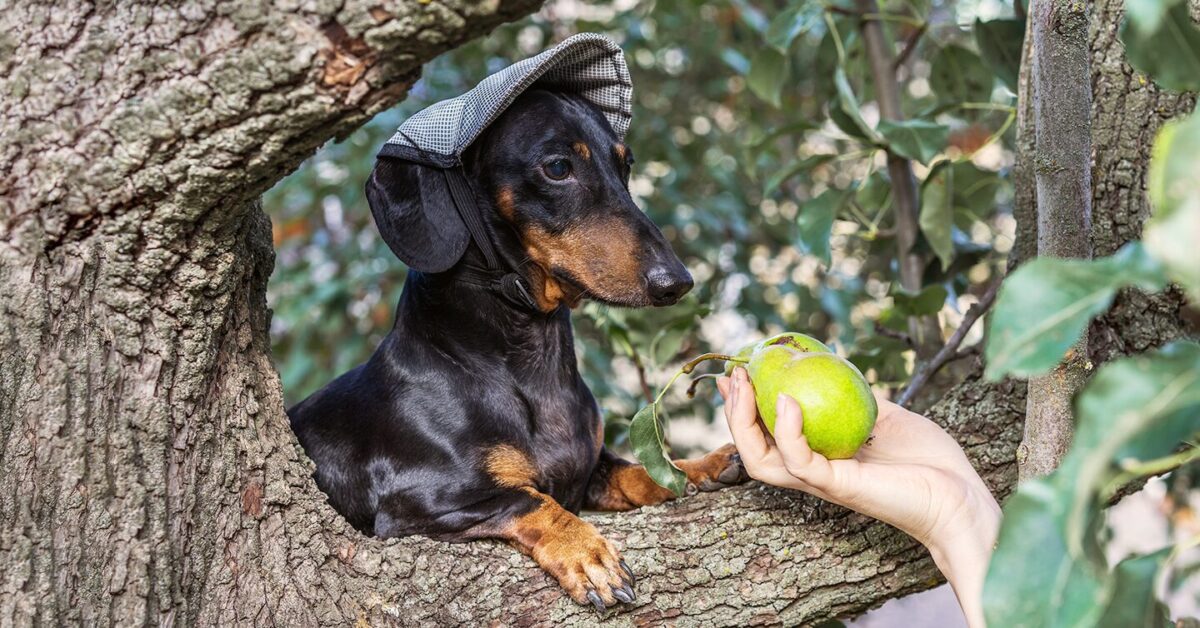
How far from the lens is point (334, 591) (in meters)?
1.56

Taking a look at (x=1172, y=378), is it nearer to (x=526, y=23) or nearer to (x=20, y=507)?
(x=20, y=507)

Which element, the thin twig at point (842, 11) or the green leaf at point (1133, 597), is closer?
the green leaf at point (1133, 597)

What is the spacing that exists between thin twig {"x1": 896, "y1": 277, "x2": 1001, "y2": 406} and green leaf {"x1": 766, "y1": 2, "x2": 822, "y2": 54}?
761 mm

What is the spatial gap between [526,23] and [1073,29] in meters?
2.51

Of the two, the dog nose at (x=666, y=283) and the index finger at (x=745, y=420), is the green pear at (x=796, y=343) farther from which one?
the dog nose at (x=666, y=283)

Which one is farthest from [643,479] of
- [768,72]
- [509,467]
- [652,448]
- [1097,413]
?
[1097,413]

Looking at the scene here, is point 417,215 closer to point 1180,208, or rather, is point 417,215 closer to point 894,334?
point 894,334

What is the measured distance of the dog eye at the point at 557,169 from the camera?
6.41 ft

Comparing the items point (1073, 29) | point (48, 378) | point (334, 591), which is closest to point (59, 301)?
point (48, 378)

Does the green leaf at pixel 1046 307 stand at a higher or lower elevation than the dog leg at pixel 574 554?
higher

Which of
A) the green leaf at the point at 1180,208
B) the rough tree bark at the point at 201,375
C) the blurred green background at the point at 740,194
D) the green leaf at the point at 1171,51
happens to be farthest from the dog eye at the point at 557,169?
the green leaf at the point at 1180,208

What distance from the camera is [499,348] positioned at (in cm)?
202

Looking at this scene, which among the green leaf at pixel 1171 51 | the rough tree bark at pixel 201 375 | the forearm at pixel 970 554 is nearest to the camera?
the green leaf at pixel 1171 51

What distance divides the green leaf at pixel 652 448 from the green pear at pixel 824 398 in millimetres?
193
